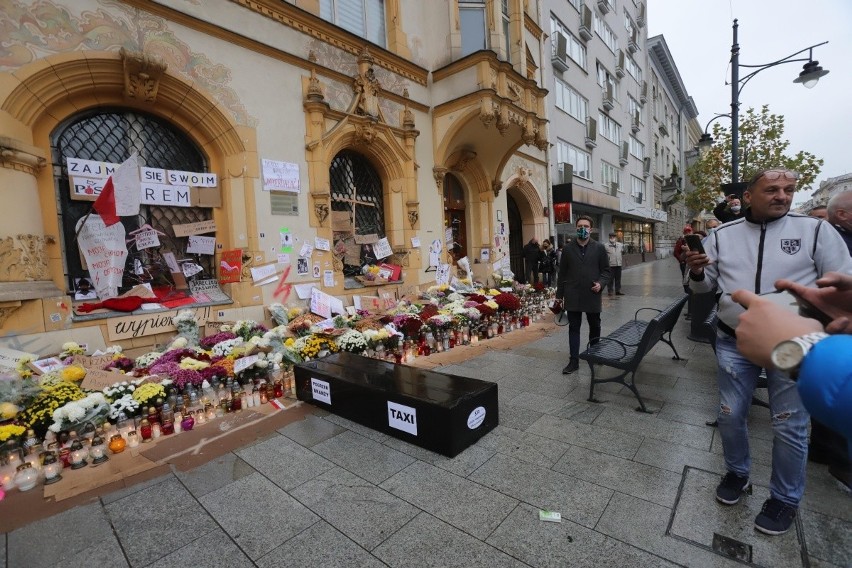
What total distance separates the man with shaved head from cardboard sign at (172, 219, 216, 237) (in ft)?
25.3

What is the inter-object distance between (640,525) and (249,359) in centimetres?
390

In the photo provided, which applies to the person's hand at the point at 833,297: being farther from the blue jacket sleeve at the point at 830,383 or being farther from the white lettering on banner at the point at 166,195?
the white lettering on banner at the point at 166,195

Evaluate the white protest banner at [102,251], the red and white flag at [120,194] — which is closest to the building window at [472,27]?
the red and white flag at [120,194]

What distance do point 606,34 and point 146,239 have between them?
83.7ft

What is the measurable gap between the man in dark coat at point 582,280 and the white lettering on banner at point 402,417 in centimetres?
265

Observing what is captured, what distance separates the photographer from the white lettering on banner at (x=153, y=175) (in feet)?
19.2

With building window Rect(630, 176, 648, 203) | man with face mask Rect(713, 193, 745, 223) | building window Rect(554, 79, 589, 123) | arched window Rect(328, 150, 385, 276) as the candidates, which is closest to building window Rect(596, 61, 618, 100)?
building window Rect(554, 79, 589, 123)

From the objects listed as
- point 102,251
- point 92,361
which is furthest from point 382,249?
point 92,361

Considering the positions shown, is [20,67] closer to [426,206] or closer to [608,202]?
[426,206]

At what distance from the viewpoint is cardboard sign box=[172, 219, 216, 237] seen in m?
6.31

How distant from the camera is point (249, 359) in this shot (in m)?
4.32

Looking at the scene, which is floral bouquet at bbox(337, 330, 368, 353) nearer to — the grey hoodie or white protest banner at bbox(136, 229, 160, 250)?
white protest banner at bbox(136, 229, 160, 250)

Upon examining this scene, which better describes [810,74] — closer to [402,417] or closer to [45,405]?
[402,417]

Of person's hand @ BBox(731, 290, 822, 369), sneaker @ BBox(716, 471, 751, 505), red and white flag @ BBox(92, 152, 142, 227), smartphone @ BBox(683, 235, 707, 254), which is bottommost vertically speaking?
sneaker @ BBox(716, 471, 751, 505)
